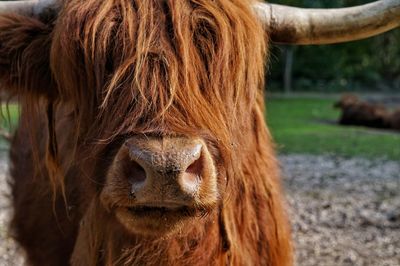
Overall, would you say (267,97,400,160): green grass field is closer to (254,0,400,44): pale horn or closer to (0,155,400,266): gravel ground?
(0,155,400,266): gravel ground

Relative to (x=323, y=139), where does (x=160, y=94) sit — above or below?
above

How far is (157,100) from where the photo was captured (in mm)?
2859

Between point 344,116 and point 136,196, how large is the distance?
20898 millimetres

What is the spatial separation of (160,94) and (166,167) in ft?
1.39

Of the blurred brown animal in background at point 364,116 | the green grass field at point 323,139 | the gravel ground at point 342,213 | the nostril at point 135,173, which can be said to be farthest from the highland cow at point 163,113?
the blurred brown animal in background at point 364,116

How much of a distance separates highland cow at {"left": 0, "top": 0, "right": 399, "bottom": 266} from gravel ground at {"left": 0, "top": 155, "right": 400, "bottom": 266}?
2589 millimetres

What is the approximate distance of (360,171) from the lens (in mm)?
11375

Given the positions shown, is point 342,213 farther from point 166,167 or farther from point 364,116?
point 364,116

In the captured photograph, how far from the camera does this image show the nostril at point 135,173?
2.66 metres

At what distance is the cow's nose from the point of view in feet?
8.41

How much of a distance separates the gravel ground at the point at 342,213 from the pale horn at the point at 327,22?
3170mm

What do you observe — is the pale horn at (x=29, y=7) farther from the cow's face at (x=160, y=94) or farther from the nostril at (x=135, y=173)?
the nostril at (x=135, y=173)

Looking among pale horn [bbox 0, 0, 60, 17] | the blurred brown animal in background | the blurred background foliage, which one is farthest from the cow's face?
the blurred background foliage

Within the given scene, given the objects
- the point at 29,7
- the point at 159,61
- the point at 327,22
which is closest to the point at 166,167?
the point at 159,61
